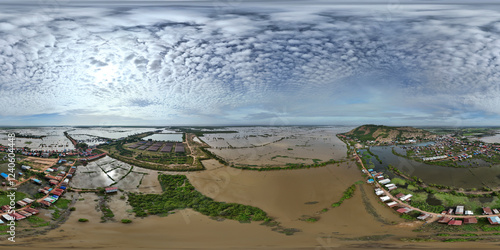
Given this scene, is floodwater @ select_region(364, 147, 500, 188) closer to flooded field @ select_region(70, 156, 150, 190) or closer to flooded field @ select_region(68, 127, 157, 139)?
flooded field @ select_region(70, 156, 150, 190)

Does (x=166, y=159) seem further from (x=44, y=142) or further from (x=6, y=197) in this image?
(x=44, y=142)

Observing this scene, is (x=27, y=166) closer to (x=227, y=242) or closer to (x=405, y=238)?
(x=227, y=242)

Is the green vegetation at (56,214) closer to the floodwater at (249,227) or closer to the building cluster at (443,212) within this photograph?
the floodwater at (249,227)

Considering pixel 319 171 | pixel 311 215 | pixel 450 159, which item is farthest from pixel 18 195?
pixel 450 159

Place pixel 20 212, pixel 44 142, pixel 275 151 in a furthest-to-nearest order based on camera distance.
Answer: pixel 44 142 < pixel 275 151 < pixel 20 212

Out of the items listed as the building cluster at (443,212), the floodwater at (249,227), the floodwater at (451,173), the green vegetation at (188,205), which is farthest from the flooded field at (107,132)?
the floodwater at (451,173)

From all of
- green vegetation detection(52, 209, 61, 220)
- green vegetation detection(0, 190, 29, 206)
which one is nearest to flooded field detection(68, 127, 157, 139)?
green vegetation detection(0, 190, 29, 206)

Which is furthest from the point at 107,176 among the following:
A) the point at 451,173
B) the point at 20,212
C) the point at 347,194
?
the point at 451,173
